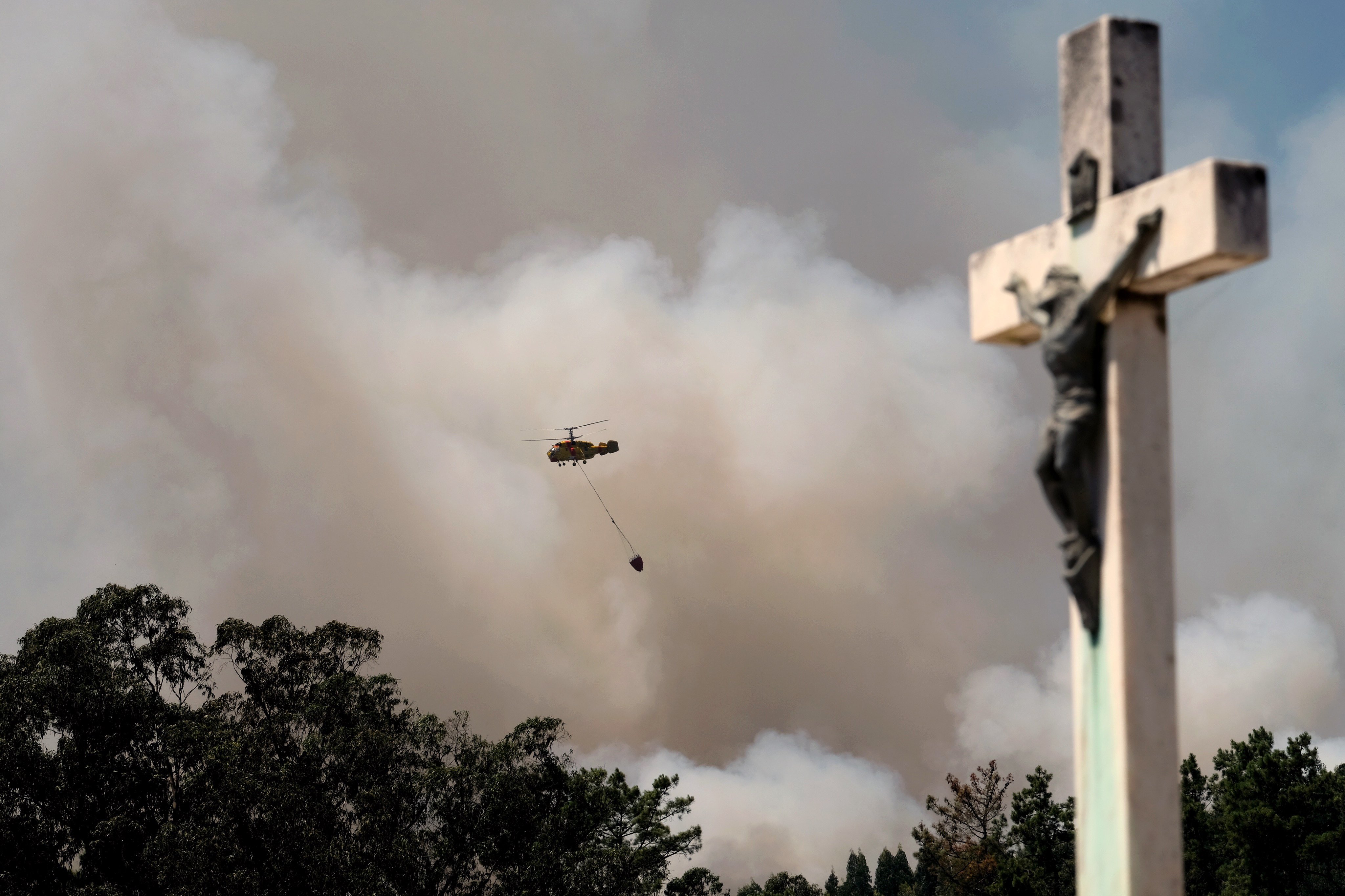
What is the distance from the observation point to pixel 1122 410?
230 inches

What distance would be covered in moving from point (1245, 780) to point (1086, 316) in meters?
40.9

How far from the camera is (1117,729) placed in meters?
5.67

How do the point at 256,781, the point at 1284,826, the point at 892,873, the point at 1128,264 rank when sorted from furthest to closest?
the point at 892,873
the point at 1284,826
the point at 256,781
the point at 1128,264

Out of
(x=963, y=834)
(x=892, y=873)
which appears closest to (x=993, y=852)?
(x=963, y=834)

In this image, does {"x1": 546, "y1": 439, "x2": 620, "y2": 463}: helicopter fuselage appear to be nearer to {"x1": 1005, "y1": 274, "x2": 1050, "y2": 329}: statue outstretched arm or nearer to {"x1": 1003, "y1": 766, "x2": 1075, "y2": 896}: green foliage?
{"x1": 1003, "y1": 766, "x2": 1075, "y2": 896}: green foliage

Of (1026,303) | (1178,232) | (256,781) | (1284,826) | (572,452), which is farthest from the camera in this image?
(572,452)

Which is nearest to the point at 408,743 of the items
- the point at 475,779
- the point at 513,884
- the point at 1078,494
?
the point at 475,779

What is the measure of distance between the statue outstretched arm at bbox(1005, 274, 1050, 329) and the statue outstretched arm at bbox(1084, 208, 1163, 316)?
283 mm

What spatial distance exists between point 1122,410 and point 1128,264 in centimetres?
61

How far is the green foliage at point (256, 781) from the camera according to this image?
31406 millimetres

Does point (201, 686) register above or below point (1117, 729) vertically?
above

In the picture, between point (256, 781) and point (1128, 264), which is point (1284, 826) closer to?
point (256, 781)

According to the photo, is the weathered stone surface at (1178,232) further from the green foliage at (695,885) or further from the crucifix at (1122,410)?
the green foliage at (695,885)

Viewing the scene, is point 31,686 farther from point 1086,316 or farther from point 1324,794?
point 1324,794
